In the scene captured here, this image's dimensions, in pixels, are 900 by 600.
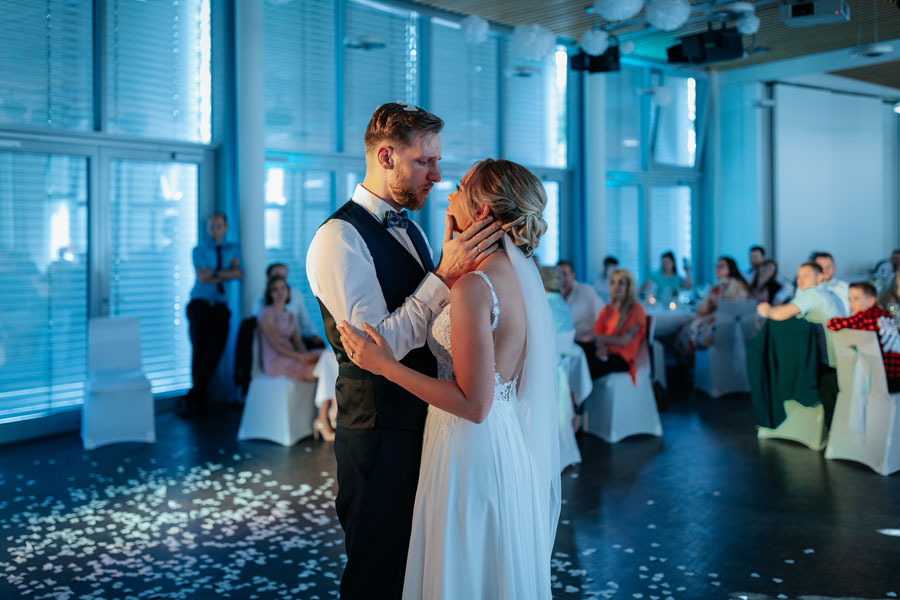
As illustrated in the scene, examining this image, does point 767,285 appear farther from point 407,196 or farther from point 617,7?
point 407,196

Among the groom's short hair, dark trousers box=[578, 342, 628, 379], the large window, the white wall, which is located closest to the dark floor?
dark trousers box=[578, 342, 628, 379]

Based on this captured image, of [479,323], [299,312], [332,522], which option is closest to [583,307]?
[299,312]

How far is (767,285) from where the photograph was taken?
350 inches

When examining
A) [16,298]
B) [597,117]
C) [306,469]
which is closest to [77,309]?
[16,298]

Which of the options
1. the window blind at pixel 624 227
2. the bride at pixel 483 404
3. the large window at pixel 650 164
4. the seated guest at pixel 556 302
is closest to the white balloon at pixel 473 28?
the seated guest at pixel 556 302

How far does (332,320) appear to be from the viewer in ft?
7.68

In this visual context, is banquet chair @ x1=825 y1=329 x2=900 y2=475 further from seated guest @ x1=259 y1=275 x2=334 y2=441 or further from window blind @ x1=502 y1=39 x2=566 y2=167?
window blind @ x1=502 y1=39 x2=566 y2=167

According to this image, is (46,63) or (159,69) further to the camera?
(159,69)

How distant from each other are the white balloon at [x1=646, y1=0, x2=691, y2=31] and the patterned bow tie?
561 centimetres

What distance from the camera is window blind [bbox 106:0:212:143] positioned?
736cm

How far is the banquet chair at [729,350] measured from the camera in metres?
8.29

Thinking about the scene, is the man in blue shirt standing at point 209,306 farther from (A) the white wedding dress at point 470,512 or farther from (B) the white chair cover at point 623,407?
(A) the white wedding dress at point 470,512

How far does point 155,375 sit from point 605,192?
672 centimetres

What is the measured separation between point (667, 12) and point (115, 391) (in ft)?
17.6
